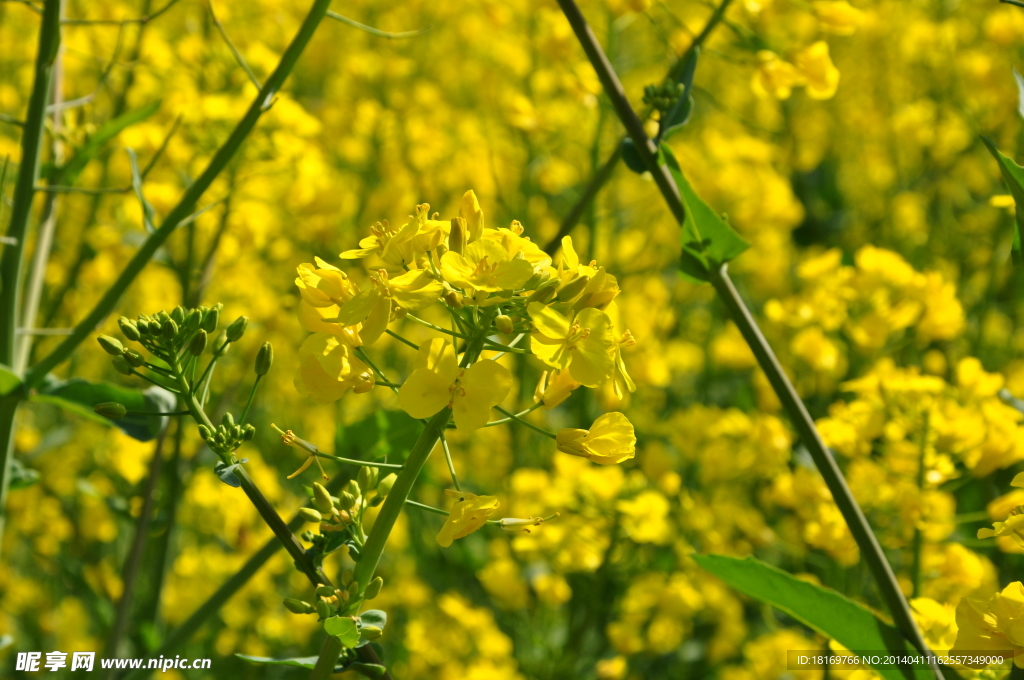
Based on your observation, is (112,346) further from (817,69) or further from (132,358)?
(817,69)

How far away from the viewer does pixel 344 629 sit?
27.6 inches

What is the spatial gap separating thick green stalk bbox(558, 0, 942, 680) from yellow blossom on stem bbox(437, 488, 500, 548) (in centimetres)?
39

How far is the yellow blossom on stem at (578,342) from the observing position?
0.75 metres

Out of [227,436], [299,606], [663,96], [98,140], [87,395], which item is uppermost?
[663,96]

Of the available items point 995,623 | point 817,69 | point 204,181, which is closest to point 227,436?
point 204,181

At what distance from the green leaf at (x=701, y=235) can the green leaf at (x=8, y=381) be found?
2.79 feet

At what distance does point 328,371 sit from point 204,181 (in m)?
0.46

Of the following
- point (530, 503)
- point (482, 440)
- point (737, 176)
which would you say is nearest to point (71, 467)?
point (482, 440)

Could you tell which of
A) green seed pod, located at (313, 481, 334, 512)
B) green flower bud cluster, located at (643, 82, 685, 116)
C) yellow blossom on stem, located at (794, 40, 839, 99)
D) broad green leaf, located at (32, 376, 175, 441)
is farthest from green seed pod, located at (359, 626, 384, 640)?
yellow blossom on stem, located at (794, 40, 839, 99)

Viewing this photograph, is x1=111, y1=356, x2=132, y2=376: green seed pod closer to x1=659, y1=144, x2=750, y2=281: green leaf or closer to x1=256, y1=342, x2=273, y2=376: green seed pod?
x1=256, y1=342, x2=273, y2=376: green seed pod

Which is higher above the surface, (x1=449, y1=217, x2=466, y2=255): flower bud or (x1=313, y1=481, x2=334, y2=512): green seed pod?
(x1=449, y1=217, x2=466, y2=255): flower bud

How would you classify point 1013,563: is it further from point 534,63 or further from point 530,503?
point 534,63

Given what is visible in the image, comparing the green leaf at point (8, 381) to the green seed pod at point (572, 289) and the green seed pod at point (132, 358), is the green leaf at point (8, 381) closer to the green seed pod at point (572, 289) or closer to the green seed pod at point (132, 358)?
the green seed pod at point (132, 358)

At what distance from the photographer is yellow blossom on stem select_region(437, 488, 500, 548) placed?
760 mm
